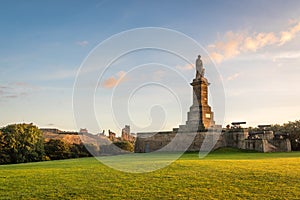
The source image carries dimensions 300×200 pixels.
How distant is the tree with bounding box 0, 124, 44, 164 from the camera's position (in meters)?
46.0

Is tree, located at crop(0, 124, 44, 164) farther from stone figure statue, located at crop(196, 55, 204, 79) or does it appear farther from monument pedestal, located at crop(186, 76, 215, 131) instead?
stone figure statue, located at crop(196, 55, 204, 79)

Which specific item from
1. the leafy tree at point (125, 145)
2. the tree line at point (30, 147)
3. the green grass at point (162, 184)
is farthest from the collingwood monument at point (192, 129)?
the green grass at point (162, 184)

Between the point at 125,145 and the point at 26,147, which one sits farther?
the point at 125,145

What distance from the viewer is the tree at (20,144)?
4597 cm

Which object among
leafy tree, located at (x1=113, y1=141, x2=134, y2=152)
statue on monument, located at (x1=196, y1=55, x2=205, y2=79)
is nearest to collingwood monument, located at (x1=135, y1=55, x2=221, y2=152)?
statue on monument, located at (x1=196, y1=55, x2=205, y2=79)

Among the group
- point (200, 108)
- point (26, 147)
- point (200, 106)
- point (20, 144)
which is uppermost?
point (200, 106)

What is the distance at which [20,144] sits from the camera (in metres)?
47.4

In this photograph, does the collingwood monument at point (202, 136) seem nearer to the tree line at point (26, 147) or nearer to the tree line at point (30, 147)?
the tree line at point (30, 147)

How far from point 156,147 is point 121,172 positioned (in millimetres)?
24780

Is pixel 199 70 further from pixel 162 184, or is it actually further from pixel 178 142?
pixel 162 184

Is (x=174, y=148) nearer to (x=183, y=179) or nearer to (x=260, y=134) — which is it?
(x=260, y=134)

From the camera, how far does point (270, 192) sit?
10758mm

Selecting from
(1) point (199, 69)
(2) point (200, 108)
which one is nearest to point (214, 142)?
(2) point (200, 108)

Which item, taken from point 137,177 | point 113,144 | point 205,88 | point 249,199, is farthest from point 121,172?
point 113,144
